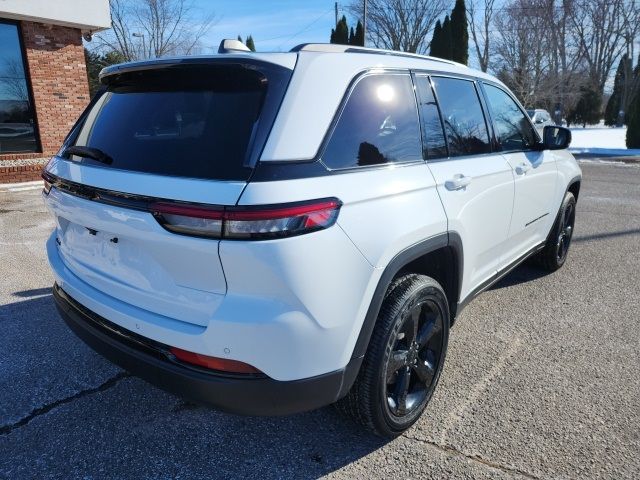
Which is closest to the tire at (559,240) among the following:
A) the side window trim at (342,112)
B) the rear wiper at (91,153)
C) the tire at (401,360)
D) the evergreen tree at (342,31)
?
the tire at (401,360)

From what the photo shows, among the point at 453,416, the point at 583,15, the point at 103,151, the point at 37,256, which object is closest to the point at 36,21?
the point at 37,256

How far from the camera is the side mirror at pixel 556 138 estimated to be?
3.98 meters

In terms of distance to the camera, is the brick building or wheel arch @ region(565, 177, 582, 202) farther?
the brick building

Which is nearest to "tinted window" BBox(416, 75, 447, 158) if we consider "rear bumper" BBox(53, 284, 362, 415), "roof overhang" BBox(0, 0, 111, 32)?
"rear bumper" BBox(53, 284, 362, 415)

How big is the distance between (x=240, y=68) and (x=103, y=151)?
79 cm

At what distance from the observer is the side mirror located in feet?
13.1

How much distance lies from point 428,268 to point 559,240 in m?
2.63

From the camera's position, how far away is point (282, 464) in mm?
2264

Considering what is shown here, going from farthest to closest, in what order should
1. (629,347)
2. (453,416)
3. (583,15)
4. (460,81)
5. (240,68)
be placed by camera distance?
(583,15)
(629,347)
(460,81)
(453,416)
(240,68)

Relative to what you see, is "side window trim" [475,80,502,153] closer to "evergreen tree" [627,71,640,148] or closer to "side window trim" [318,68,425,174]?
"side window trim" [318,68,425,174]

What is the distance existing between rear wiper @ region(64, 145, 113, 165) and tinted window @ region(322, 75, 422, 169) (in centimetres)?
100

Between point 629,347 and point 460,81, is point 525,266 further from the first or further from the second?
point 460,81

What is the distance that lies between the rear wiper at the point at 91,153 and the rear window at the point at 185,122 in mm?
20

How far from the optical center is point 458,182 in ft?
8.55
